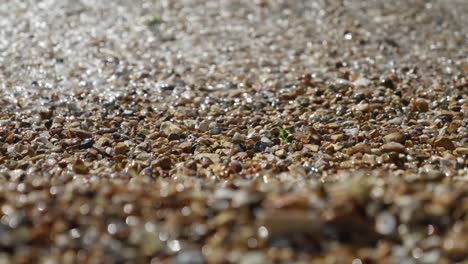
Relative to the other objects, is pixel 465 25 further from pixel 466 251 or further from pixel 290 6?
pixel 466 251

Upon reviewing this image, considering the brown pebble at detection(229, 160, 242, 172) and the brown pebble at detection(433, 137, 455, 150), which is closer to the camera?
the brown pebble at detection(229, 160, 242, 172)

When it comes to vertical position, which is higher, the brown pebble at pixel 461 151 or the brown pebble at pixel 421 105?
the brown pebble at pixel 461 151

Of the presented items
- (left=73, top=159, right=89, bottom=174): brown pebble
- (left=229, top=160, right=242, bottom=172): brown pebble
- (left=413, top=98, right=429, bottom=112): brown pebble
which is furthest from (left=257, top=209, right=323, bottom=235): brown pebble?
(left=413, top=98, right=429, bottom=112): brown pebble

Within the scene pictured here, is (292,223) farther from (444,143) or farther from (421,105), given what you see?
(421,105)

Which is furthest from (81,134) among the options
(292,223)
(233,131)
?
(292,223)

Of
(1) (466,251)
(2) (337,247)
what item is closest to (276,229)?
(2) (337,247)

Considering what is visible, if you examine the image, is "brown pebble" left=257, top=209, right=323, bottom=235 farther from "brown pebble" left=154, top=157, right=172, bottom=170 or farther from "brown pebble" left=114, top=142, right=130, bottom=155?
"brown pebble" left=114, top=142, right=130, bottom=155

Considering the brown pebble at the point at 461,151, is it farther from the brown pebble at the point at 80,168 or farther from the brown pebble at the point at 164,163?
the brown pebble at the point at 80,168

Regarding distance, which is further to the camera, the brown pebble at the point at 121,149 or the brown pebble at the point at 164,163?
the brown pebble at the point at 121,149

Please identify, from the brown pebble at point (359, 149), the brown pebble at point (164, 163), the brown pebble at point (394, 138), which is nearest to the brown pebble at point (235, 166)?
the brown pebble at point (164, 163)
